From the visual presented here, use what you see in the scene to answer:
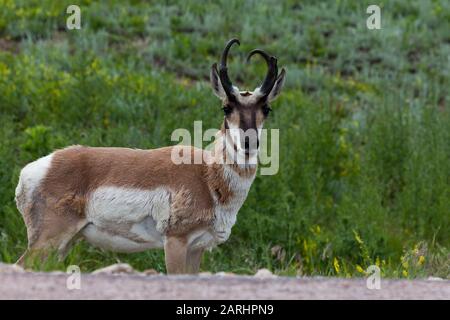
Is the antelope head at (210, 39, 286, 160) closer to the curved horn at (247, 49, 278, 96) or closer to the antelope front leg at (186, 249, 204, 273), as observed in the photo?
the curved horn at (247, 49, 278, 96)

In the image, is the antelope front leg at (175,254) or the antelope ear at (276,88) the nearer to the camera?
the antelope front leg at (175,254)

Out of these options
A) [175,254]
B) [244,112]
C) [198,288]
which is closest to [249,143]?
[244,112]

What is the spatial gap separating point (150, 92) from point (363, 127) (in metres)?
3.67

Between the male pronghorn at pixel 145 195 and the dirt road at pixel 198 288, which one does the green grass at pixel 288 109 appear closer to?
the male pronghorn at pixel 145 195

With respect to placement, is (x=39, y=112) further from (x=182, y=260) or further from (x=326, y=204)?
(x=182, y=260)

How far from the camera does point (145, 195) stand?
8641 millimetres

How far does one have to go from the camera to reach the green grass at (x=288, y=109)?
1240 cm

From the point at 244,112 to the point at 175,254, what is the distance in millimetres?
1319

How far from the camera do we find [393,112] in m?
15.4

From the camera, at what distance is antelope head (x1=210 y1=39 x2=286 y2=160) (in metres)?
8.54

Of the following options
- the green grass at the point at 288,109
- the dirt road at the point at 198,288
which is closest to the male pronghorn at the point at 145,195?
the green grass at the point at 288,109

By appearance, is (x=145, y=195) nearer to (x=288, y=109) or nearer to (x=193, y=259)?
(x=193, y=259)

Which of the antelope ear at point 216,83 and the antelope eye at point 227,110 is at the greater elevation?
the antelope ear at point 216,83

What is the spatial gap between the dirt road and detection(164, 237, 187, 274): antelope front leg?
139 centimetres
